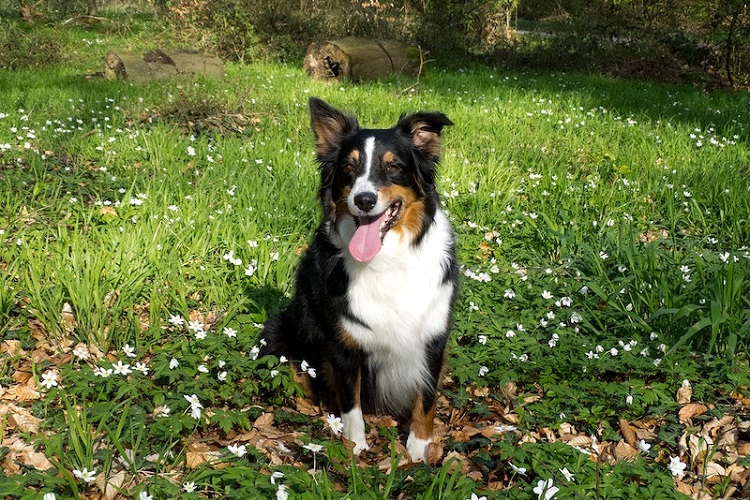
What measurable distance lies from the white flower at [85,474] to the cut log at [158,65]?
352 inches

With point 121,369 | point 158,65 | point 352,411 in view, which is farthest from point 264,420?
point 158,65

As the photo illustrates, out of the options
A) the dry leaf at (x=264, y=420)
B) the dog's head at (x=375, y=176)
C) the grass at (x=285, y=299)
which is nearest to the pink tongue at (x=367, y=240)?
the dog's head at (x=375, y=176)

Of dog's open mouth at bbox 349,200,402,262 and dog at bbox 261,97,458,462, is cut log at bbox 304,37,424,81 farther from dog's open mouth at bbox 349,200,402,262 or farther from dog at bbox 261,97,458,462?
dog's open mouth at bbox 349,200,402,262

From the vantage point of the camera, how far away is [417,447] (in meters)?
2.95

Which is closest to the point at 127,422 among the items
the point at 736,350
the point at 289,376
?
the point at 289,376

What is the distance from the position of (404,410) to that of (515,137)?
188 inches

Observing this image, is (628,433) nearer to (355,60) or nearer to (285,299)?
(285,299)

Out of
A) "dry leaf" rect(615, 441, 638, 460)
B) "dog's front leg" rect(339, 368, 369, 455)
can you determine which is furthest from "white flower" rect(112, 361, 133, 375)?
"dry leaf" rect(615, 441, 638, 460)

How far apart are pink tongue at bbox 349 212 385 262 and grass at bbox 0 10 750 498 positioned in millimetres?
759

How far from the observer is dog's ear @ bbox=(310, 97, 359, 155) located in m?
3.06

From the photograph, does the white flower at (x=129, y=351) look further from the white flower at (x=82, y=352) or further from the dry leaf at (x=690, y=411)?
the dry leaf at (x=690, y=411)

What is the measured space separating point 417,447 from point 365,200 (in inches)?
49.7

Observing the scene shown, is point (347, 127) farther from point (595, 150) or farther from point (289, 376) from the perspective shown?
point (595, 150)

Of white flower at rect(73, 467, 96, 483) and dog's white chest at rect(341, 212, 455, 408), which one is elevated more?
dog's white chest at rect(341, 212, 455, 408)
